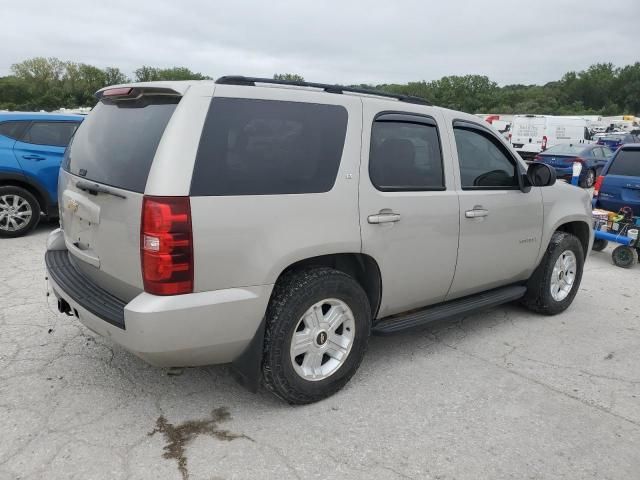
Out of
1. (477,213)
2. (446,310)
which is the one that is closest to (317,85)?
(477,213)

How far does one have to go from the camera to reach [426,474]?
8.29 feet

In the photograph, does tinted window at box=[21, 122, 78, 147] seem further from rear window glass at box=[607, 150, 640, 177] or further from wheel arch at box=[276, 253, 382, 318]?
rear window glass at box=[607, 150, 640, 177]

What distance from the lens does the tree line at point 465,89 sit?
81750mm

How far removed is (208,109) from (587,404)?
2904 millimetres

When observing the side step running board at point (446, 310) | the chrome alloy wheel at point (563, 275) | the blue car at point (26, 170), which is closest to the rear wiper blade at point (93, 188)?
the side step running board at point (446, 310)

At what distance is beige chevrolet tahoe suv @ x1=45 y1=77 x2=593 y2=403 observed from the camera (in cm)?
250

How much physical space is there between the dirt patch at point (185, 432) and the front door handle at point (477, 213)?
2.14 metres

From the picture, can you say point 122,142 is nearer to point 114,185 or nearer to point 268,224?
point 114,185

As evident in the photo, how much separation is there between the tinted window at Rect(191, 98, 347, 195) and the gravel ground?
4.32ft

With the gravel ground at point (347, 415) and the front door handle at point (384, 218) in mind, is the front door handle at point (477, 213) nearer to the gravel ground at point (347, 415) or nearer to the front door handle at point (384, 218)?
the front door handle at point (384, 218)

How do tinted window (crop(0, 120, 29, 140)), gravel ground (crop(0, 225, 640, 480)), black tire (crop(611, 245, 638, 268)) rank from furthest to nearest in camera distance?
tinted window (crop(0, 120, 29, 140)) → black tire (crop(611, 245, 638, 268)) → gravel ground (crop(0, 225, 640, 480))

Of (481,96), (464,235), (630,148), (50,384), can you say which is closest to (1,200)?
(50,384)

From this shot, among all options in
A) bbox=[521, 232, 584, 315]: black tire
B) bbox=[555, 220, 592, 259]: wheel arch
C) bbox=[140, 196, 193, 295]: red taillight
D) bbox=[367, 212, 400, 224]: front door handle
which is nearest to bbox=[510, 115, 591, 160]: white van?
bbox=[555, 220, 592, 259]: wheel arch

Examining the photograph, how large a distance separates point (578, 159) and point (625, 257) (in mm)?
9959
